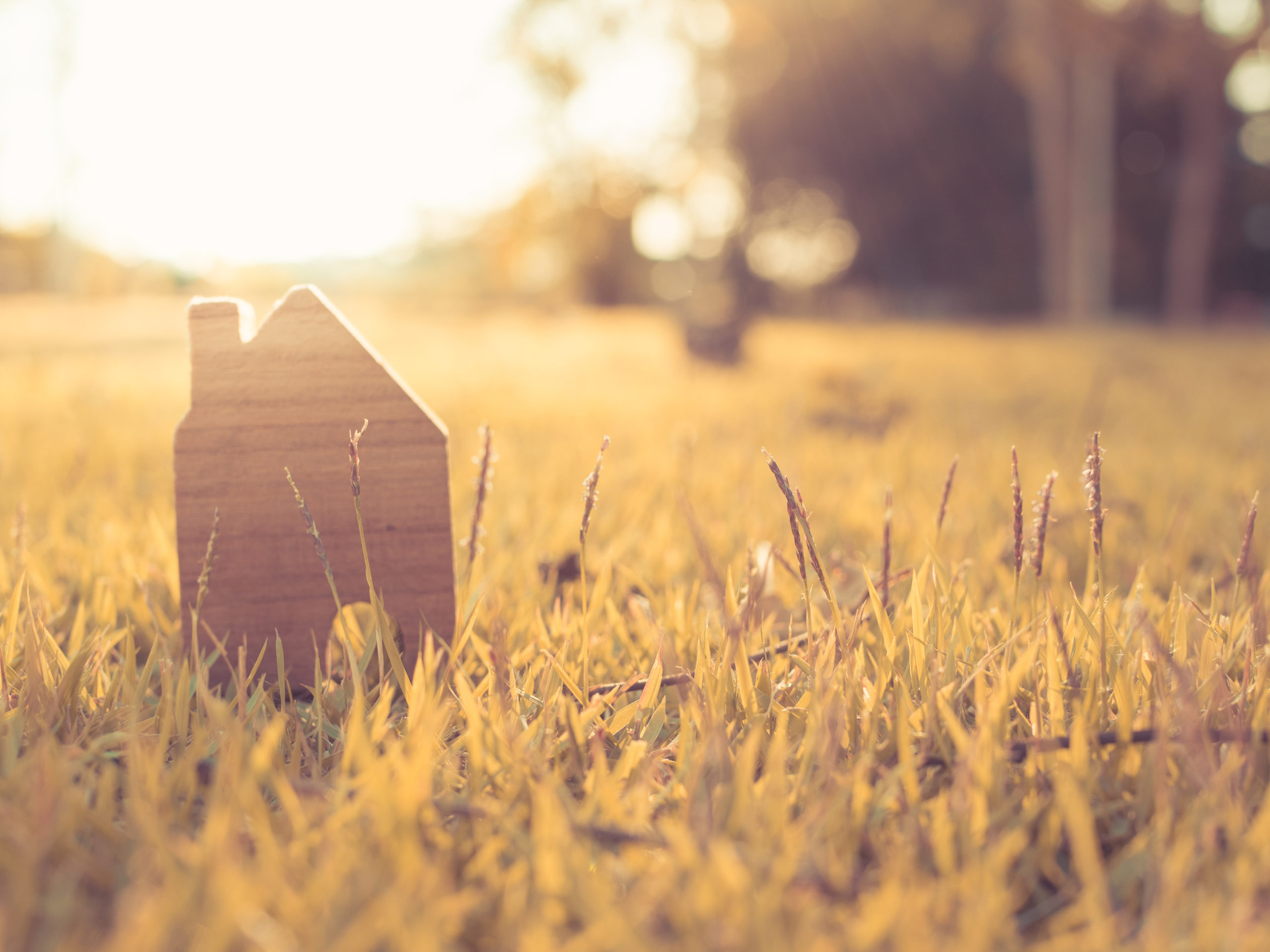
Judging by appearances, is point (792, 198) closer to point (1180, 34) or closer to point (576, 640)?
point (1180, 34)

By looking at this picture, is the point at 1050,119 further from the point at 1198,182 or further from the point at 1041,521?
the point at 1041,521

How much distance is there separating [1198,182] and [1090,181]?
2.03 m

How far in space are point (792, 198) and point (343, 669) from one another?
1016 inches

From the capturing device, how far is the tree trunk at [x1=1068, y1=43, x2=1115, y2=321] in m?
12.4

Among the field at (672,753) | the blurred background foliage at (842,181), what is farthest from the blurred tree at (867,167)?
the field at (672,753)

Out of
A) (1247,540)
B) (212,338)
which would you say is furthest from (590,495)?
(1247,540)

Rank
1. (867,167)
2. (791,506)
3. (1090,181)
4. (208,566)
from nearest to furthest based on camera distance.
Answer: (791,506) → (208,566) → (1090,181) → (867,167)

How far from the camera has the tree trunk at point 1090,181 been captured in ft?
40.8

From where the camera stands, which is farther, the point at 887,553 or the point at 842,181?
the point at 842,181

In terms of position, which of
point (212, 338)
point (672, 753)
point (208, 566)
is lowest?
point (672, 753)

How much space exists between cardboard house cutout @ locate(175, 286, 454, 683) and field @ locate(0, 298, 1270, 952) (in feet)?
0.17

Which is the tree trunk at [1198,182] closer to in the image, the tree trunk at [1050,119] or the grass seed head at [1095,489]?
the tree trunk at [1050,119]

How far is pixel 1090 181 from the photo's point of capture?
41.7ft

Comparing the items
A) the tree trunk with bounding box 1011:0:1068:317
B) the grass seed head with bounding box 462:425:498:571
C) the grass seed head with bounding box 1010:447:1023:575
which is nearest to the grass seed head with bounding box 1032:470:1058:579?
the grass seed head with bounding box 1010:447:1023:575
